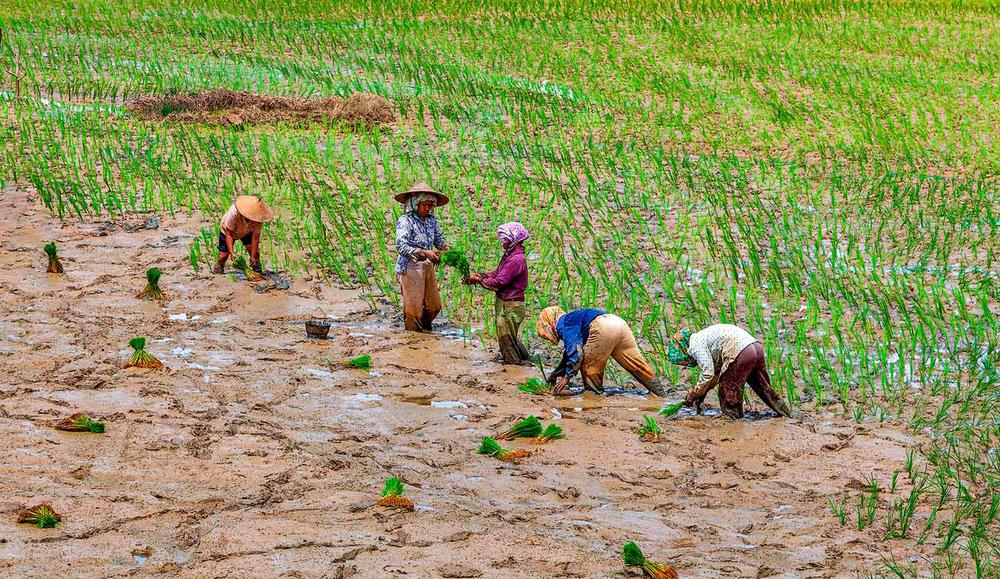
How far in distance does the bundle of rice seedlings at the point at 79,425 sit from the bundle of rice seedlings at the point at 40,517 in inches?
44.1

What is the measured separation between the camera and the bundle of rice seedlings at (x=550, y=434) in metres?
5.84

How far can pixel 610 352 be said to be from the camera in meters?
6.79

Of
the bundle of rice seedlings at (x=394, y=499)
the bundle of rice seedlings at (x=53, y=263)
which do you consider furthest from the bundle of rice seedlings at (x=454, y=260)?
the bundle of rice seedlings at (x=53, y=263)

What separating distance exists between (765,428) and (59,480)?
3745mm

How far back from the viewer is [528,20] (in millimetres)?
18688

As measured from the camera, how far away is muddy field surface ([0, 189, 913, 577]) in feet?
13.8

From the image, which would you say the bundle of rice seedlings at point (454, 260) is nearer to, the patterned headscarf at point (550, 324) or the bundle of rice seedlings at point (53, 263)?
the patterned headscarf at point (550, 324)

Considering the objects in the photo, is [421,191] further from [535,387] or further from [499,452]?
[499,452]

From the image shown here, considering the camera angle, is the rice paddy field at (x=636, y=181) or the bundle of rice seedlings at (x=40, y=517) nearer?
the bundle of rice seedlings at (x=40, y=517)

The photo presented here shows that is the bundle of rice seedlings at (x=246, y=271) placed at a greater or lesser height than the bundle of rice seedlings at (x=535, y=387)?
greater

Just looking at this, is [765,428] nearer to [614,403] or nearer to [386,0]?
[614,403]

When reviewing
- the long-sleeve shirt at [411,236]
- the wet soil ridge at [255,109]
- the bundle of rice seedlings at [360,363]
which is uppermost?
the wet soil ridge at [255,109]

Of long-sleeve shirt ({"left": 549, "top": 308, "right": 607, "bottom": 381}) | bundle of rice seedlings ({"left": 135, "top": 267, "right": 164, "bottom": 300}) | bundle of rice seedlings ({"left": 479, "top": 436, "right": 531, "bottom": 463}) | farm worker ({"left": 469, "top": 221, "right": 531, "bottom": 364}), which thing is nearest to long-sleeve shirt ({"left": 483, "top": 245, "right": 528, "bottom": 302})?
farm worker ({"left": 469, "top": 221, "right": 531, "bottom": 364})

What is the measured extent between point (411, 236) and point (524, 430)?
2541 millimetres
